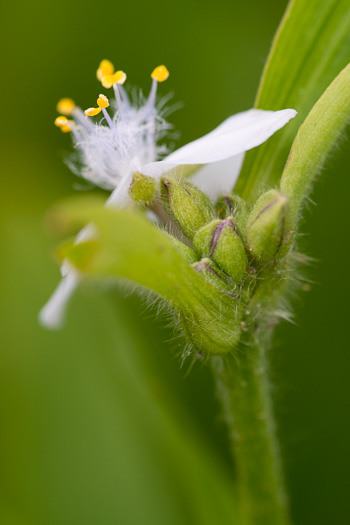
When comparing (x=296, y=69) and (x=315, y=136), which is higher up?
(x=296, y=69)

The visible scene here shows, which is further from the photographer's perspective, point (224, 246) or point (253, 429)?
point (253, 429)

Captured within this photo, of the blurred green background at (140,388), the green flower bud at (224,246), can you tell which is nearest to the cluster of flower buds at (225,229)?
the green flower bud at (224,246)

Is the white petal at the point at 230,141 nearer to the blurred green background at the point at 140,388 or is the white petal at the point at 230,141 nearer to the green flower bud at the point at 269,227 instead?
the green flower bud at the point at 269,227

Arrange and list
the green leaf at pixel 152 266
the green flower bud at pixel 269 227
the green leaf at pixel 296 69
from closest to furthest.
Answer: the green leaf at pixel 152 266 → the green flower bud at pixel 269 227 → the green leaf at pixel 296 69

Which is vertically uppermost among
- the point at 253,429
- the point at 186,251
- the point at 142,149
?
the point at 142,149

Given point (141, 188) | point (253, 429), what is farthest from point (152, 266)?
point (253, 429)

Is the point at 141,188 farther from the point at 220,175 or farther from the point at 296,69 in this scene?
the point at 296,69
